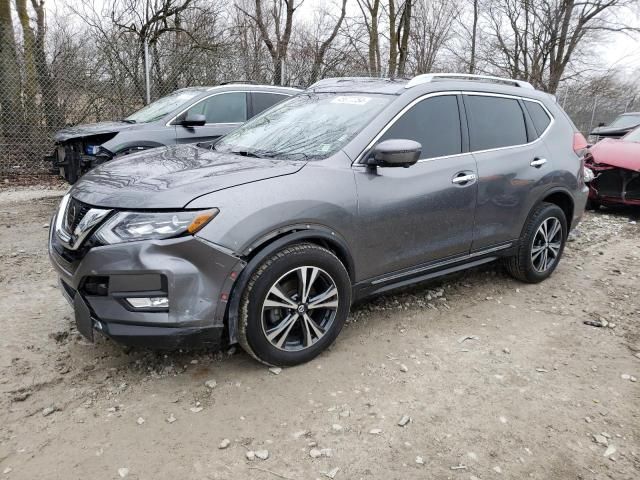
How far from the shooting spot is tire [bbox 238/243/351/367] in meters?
2.81

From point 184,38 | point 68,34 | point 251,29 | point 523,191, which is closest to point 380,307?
point 523,191

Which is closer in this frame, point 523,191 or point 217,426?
point 217,426

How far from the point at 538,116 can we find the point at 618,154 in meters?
4.12

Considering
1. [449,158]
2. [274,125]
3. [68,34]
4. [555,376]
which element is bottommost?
[555,376]

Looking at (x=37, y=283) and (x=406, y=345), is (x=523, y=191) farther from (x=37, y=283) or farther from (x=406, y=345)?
(x=37, y=283)

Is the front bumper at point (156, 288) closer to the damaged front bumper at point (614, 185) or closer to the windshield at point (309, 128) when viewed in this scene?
the windshield at point (309, 128)

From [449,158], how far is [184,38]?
34.8 ft

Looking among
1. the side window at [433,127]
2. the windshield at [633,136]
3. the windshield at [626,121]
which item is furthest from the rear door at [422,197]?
the windshield at [626,121]

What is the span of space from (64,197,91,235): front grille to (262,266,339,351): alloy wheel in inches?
43.1

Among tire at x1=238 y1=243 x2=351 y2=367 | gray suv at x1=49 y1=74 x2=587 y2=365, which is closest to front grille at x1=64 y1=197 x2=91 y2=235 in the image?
gray suv at x1=49 y1=74 x2=587 y2=365

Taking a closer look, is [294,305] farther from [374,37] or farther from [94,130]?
[374,37]

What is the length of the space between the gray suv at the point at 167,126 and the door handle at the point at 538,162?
4.21 m

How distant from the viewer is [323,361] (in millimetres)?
3184

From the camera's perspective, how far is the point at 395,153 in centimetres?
311
